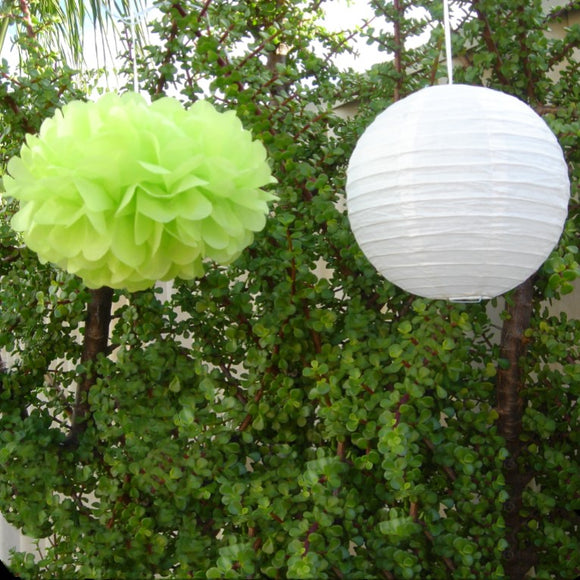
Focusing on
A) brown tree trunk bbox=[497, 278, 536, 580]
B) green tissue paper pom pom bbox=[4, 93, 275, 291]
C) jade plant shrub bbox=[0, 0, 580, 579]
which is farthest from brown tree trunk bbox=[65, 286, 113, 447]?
brown tree trunk bbox=[497, 278, 536, 580]

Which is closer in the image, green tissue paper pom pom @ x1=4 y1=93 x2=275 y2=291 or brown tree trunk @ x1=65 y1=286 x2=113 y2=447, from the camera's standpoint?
green tissue paper pom pom @ x1=4 y1=93 x2=275 y2=291

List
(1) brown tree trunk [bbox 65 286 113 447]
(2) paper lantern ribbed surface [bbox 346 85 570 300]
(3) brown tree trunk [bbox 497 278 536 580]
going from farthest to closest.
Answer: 1. (1) brown tree trunk [bbox 65 286 113 447]
2. (3) brown tree trunk [bbox 497 278 536 580]
3. (2) paper lantern ribbed surface [bbox 346 85 570 300]

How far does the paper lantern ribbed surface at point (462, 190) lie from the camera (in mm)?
823

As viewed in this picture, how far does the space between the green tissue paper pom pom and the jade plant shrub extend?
12.7 inches

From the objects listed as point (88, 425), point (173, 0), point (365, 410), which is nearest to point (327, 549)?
point (365, 410)

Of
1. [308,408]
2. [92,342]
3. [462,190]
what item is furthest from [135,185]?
[92,342]

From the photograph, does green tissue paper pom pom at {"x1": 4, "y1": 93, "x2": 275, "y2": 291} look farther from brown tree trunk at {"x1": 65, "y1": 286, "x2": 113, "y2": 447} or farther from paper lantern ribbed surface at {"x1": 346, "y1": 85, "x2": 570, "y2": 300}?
brown tree trunk at {"x1": 65, "y1": 286, "x2": 113, "y2": 447}

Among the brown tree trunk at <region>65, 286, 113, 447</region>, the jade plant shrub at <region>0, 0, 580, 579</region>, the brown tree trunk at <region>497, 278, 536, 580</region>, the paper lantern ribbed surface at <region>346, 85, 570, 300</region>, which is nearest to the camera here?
the paper lantern ribbed surface at <region>346, 85, 570, 300</region>

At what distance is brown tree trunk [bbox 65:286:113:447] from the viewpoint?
1521 mm

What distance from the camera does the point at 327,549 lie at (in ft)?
3.71

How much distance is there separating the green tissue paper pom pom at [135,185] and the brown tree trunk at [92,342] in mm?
627

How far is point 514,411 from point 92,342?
2.76 ft

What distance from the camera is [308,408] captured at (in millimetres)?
1288

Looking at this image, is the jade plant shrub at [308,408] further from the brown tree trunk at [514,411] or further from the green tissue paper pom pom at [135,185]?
the green tissue paper pom pom at [135,185]
